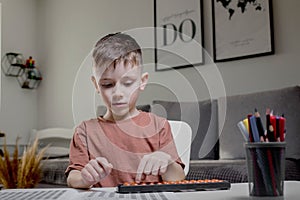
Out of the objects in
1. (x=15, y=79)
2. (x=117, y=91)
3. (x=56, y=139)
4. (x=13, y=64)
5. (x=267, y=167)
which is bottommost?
(x=56, y=139)

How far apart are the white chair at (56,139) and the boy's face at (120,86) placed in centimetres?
269

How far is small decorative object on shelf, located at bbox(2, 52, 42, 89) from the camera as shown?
3650 mm

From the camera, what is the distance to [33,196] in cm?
63

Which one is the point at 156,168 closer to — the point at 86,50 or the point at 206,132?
the point at 206,132

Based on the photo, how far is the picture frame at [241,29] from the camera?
243 centimetres

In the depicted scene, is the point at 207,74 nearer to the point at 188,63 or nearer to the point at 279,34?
the point at 188,63

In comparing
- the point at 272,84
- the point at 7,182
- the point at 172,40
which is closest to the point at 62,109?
the point at 172,40

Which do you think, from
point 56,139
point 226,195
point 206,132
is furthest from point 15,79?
point 226,195

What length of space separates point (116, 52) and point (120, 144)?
0.17 meters

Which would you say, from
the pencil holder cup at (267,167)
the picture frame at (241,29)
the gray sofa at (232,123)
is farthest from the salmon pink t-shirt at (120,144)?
the picture frame at (241,29)

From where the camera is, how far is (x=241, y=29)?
2.54m

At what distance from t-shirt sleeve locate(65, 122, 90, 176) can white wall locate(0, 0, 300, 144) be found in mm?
1551

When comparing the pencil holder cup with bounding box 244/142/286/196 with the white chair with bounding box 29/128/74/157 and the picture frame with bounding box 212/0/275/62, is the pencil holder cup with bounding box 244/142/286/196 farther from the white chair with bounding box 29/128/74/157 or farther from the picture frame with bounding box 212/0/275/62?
the white chair with bounding box 29/128/74/157

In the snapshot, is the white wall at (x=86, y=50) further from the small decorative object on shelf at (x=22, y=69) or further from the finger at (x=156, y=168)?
the finger at (x=156, y=168)
